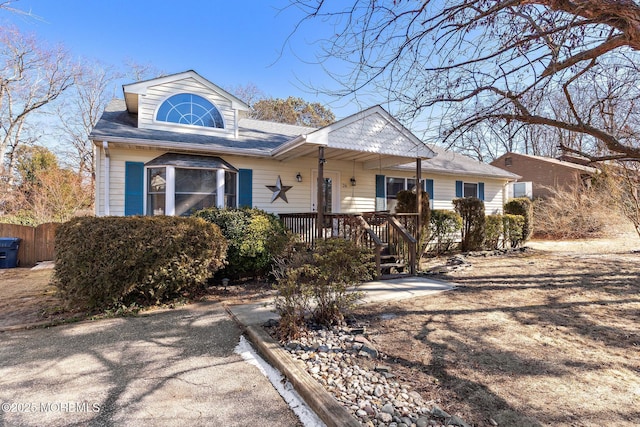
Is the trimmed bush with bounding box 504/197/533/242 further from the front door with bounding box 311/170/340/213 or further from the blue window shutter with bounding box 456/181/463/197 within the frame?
the front door with bounding box 311/170/340/213

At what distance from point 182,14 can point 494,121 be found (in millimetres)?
9147

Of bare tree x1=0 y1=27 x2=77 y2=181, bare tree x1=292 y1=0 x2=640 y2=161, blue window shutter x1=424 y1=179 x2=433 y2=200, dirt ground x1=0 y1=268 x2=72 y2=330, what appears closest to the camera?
bare tree x1=292 y1=0 x2=640 y2=161

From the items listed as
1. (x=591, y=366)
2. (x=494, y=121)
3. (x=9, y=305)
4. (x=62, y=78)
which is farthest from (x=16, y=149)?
(x=591, y=366)

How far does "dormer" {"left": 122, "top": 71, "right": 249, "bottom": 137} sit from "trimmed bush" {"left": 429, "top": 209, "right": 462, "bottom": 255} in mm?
7161

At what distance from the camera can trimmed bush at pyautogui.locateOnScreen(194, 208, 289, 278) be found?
6.68 m

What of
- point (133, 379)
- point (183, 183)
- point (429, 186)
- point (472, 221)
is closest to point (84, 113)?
point (183, 183)

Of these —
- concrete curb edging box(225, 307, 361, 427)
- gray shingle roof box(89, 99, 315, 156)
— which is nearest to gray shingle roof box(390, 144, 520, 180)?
gray shingle roof box(89, 99, 315, 156)

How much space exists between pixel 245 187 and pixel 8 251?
7.58m

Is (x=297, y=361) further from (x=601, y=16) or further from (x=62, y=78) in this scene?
(x=62, y=78)

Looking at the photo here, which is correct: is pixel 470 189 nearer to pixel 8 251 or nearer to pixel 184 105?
pixel 184 105

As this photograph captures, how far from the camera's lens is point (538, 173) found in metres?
24.5

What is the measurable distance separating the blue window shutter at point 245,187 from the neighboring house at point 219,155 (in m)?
0.03

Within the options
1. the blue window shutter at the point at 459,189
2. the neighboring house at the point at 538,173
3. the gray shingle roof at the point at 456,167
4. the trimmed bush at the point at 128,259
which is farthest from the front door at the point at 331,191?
the neighboring house at the point at 538,173

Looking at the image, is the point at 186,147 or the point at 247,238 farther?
the point at 186,147
